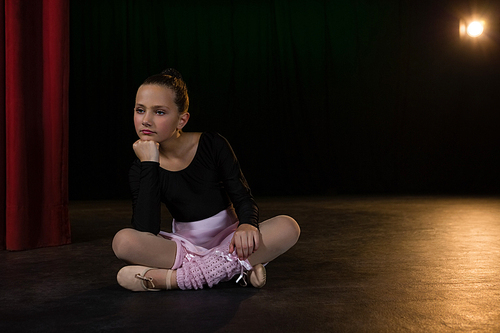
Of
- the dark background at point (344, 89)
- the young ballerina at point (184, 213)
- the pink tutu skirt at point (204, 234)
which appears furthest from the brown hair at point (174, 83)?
the dark background at point (344, 89)

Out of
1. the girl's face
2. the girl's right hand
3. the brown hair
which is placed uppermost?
the brown hair

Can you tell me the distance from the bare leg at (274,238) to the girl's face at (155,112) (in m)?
0.42

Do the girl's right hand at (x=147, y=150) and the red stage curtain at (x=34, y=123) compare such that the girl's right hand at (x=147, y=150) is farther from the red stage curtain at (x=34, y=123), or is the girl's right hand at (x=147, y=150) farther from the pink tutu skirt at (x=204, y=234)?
the red stage curtain at (x=34, y=123)

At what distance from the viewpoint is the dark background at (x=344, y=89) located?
548 centimetres

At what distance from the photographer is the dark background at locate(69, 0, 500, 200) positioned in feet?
18.0

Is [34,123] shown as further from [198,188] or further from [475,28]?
[475,28]

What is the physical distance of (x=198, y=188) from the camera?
167 centimetres

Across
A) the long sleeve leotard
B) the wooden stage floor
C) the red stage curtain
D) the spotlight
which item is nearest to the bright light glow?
the spotlight

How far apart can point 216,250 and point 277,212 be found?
222cm

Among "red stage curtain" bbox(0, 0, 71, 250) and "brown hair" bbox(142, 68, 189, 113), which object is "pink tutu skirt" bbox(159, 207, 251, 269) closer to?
"brown hair" bbox(142, 68, 189, 113)

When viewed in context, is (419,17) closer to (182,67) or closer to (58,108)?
(182,67)

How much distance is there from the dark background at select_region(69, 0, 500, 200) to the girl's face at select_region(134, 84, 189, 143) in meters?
3.83

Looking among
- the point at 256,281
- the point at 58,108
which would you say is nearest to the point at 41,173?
the point at 58,108

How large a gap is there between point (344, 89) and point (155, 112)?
4250mm
